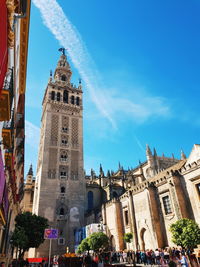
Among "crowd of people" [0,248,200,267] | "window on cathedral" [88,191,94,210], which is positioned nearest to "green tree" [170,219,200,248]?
"crowd of people" [0,248,200,267]

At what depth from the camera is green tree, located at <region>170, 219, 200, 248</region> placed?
13.2 metres

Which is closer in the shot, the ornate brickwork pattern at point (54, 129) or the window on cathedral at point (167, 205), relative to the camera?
the window on cathedral at point (167, 205)

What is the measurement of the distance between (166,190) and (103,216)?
1231cm

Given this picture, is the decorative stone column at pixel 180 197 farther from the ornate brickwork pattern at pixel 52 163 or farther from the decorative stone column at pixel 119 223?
the ornate brickwork pattern at pixel 52 163

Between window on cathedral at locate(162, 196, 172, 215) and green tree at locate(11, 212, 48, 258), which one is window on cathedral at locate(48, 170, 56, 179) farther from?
window on cathedral at locate(162, 196, 172, 215)

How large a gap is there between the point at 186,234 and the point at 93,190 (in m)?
27.1

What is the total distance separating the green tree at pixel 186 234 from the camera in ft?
43.3

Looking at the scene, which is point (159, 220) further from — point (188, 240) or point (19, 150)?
point (19, 150)

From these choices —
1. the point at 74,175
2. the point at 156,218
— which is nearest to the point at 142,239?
the point at 156,218

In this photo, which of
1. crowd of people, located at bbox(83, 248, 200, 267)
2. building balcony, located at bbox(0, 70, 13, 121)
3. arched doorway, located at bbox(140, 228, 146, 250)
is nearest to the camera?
building balcony, located at bbox(0, 70, 13, 121)

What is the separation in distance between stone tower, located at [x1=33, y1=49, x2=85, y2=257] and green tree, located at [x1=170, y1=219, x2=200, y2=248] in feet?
68.5

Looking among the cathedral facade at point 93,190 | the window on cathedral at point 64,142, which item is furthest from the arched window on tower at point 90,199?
the window on cathedral at point 64,142

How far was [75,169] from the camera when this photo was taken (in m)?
36.2

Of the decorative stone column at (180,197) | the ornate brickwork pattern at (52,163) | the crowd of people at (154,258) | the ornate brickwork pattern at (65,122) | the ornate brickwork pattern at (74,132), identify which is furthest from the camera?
the ornate brickwork pattern at (65,122)
